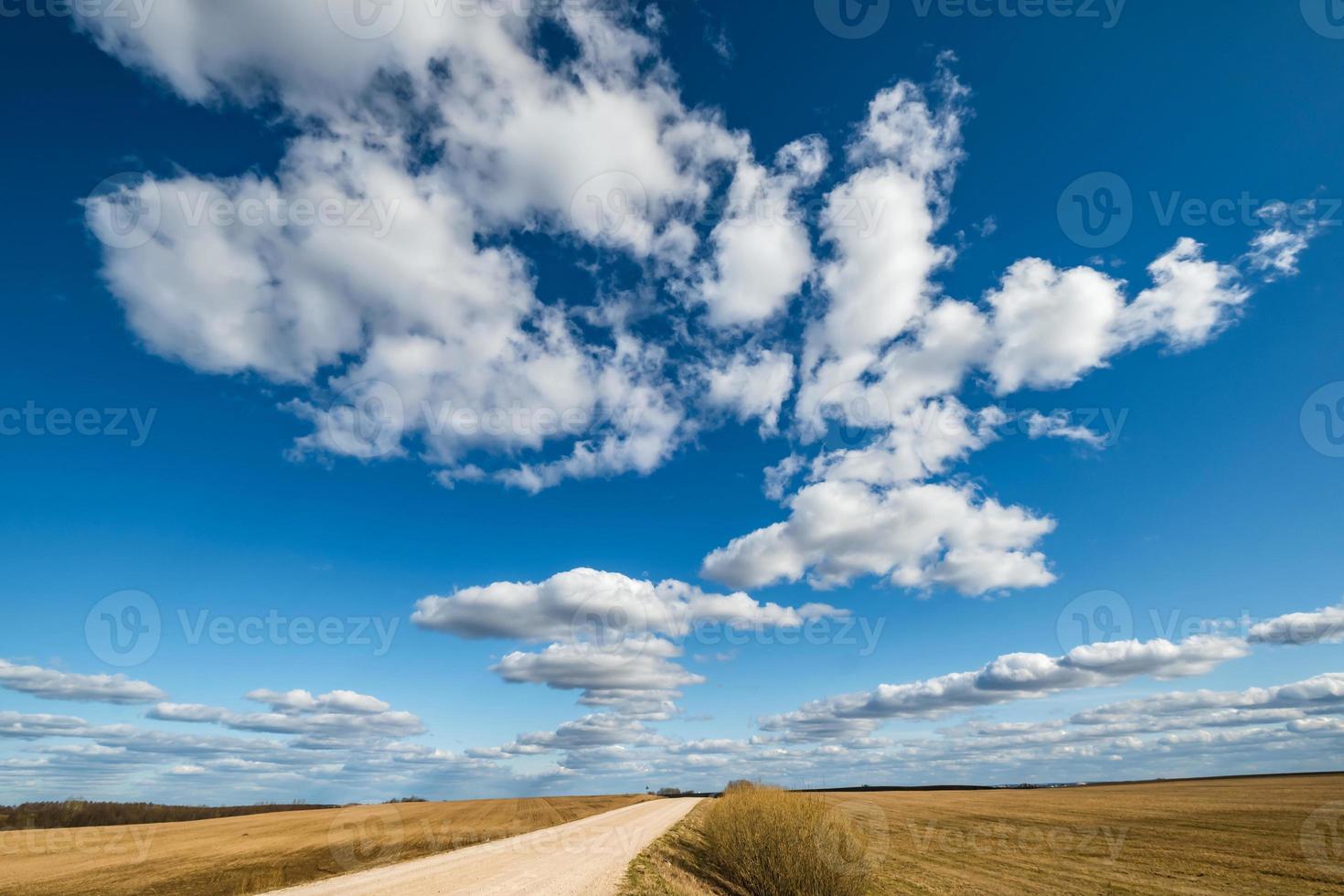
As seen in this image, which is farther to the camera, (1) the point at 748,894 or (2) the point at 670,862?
(2) the point at 670,862

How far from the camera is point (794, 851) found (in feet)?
83.4

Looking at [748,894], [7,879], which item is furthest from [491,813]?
[748,894]

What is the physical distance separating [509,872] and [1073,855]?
103ft

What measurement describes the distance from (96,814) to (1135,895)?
5170 inches

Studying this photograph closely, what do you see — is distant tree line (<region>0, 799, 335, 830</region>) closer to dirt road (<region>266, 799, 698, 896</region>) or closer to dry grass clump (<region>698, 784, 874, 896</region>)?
dirt road (<region>266, 799, 698, 896</region>)

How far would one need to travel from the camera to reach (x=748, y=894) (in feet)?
91.9

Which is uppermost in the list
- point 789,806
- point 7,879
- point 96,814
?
point 789,806

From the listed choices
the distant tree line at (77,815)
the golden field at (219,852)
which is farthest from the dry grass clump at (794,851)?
the distant tree line at (77,815)

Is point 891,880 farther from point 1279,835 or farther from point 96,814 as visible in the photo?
point 96,814

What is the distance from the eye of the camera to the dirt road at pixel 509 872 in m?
22.0

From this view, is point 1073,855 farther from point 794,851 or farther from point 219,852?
point 219,852

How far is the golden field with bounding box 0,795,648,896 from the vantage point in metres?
29.2

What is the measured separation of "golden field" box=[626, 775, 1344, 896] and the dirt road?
1.81m

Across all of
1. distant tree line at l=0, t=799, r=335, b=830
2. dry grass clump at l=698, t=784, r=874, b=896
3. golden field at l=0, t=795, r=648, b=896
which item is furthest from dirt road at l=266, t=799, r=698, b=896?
distant tree line at l=0, t=799, r=335, b=830
